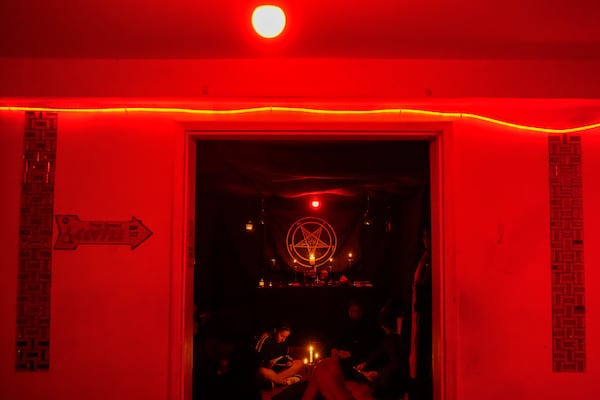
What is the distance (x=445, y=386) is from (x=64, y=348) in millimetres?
→ 2238

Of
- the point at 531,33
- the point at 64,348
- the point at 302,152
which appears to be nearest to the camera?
the point at 531,33

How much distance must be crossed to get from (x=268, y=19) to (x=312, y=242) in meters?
5.80

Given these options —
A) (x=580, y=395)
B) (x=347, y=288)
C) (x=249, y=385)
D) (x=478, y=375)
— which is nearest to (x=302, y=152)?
(x=249, y=385)

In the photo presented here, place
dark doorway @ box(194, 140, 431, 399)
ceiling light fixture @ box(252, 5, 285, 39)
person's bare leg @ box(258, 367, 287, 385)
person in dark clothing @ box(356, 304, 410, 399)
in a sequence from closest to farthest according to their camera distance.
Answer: ceiling light fixture @ box(252, 5, 285, 39) < person in dark clothing @ box(356, 304, 410, 399) < person's bare leg @ box(258, 367, 287, 385) < dark doorway @ box(194, 140, 431, 399)

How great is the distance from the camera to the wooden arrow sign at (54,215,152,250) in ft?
8.13

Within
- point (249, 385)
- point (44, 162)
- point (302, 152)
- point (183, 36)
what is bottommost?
point (249, 385)

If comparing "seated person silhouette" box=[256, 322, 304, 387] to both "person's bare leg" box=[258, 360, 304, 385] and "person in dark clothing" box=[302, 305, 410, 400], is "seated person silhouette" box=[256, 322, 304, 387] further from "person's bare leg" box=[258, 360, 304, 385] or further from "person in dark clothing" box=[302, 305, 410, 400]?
"person in dark clothing" box=[302, 305, 410, 400]

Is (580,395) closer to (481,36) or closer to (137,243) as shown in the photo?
(481,36)

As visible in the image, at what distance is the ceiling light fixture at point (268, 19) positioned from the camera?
190 cm

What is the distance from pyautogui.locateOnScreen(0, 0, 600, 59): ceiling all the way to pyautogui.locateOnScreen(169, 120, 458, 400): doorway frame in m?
0.44

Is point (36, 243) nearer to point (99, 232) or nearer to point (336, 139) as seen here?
point (99, 232)

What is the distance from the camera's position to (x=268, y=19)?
1946mm

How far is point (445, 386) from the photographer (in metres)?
2.43

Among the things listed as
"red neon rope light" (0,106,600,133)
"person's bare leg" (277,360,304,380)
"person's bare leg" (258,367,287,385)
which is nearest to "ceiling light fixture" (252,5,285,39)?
"red neon rope light" (0,106,600,133)
